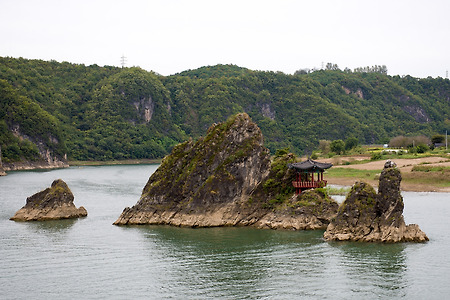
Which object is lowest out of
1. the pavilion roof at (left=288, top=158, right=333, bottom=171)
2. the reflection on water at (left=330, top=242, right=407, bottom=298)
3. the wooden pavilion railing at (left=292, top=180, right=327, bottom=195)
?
the reflection on water at (left=330, top=242, right=407, bottom=298)

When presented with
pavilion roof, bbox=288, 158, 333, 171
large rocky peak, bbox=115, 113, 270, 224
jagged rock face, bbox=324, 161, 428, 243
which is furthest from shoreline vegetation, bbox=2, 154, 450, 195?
jagged rock face, bbox=324, 161, 428, 243

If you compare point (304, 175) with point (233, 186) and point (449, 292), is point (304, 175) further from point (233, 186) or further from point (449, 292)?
point (449, 292)

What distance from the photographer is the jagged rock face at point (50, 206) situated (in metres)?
63.6

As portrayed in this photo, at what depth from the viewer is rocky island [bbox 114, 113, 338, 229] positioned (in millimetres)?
55469

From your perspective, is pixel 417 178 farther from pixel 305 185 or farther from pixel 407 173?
pixel 305 185

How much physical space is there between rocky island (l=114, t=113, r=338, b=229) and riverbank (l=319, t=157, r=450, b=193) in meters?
32.5

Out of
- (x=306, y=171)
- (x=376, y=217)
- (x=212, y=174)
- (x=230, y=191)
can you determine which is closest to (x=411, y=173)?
(x=306, y=171)

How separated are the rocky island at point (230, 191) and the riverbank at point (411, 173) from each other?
3252 cm

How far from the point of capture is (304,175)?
192ft

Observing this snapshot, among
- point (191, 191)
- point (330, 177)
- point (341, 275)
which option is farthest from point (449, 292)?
point (330, 177)

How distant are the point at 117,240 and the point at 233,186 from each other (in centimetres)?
1177

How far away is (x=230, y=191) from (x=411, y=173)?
144ft

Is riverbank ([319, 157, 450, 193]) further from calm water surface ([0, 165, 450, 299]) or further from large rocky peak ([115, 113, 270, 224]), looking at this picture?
large rocky peak ([115, 113, 270, 224])

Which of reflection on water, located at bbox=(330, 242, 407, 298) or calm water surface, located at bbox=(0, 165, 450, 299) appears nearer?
reflection on water, located at bbox=(330, 242, 407, 298)
